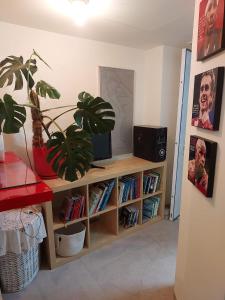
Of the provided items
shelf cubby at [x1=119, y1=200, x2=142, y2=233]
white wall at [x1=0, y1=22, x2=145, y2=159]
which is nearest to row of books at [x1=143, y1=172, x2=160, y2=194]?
shelf cubby at [x1=119, y1=200, x2=142, y2=233]

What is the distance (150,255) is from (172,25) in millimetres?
2129

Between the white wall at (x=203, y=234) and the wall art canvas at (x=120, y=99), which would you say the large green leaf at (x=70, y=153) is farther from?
the wall art canvas at (x=120, y=99)

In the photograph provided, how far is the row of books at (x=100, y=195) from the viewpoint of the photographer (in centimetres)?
199

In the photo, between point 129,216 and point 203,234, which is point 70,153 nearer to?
point 203,234

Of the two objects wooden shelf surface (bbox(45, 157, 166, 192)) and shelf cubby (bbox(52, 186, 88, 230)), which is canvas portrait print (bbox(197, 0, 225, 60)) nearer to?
wooden shelf surface (bbox(45, 157, 166, 192))

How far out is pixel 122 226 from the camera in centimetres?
232

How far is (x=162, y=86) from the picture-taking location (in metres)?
2.46

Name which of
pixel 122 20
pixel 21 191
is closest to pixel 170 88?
pixel 122 20

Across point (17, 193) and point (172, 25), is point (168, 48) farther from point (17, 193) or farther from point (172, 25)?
point (17, 193)

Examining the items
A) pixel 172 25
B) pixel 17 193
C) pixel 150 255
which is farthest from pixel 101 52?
pixel 150 255

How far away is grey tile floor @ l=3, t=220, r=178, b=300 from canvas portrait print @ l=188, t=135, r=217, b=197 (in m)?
1.06

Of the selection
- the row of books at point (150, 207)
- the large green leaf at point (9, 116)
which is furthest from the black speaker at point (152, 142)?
the large green leaf at point (9, 116)

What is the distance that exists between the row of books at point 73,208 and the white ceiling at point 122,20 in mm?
1524

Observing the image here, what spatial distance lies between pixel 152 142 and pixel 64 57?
4.24 feet
